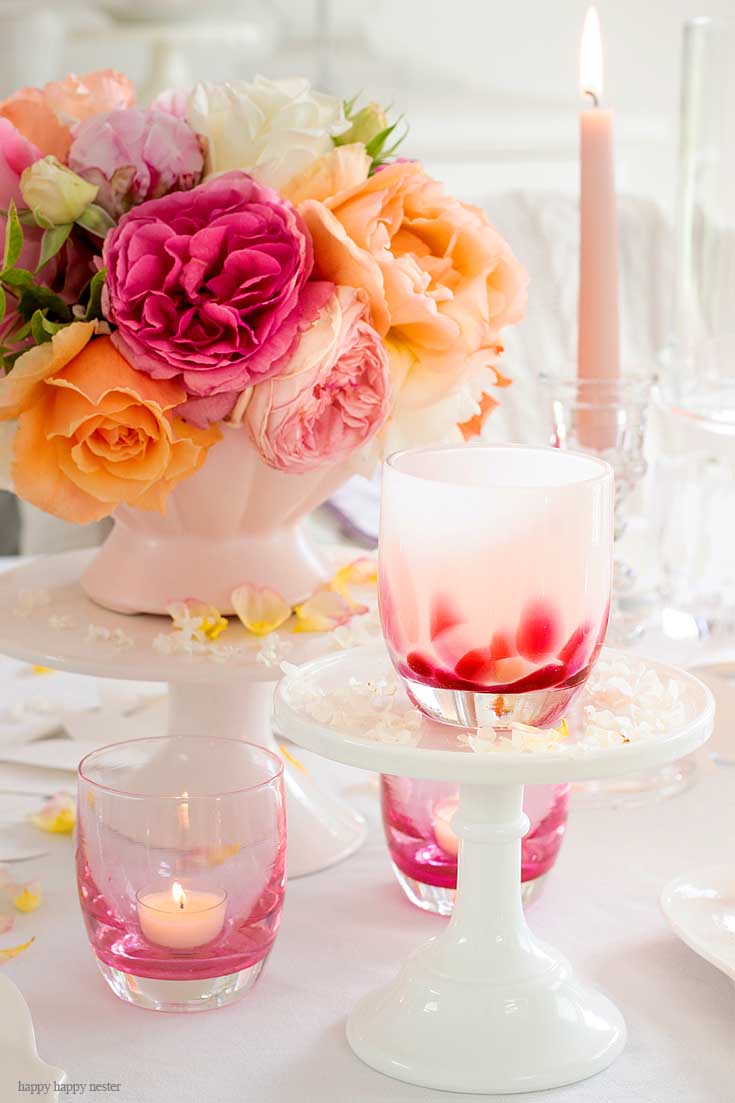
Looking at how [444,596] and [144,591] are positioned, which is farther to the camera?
[144,591]

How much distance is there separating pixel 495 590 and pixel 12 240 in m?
0.30

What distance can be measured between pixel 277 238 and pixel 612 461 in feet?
0.94

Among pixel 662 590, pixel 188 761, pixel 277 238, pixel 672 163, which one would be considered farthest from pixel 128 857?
pixel 672 163

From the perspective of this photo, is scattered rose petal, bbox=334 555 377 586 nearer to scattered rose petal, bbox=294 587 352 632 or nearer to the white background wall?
scattered rose petal, bbox=294 587 352 632

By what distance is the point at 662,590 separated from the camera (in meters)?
1.05

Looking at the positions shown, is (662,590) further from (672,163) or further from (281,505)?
(672,163)

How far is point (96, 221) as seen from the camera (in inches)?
26.1

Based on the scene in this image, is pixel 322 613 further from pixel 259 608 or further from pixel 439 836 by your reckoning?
pixel 439 836

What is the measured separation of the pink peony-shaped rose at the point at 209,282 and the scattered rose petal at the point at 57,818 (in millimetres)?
259

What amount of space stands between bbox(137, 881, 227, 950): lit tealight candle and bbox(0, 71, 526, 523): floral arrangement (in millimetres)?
192

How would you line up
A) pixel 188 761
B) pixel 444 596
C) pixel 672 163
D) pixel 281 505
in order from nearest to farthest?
1. pixel 444 596
2. pixel 188 761
3. pixel 281 505
4. pixel 672 163

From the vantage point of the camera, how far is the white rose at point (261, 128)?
0.67 meters

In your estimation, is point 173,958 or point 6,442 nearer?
point 173,958

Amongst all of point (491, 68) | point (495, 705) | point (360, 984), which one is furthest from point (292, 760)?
point (491, 68)
